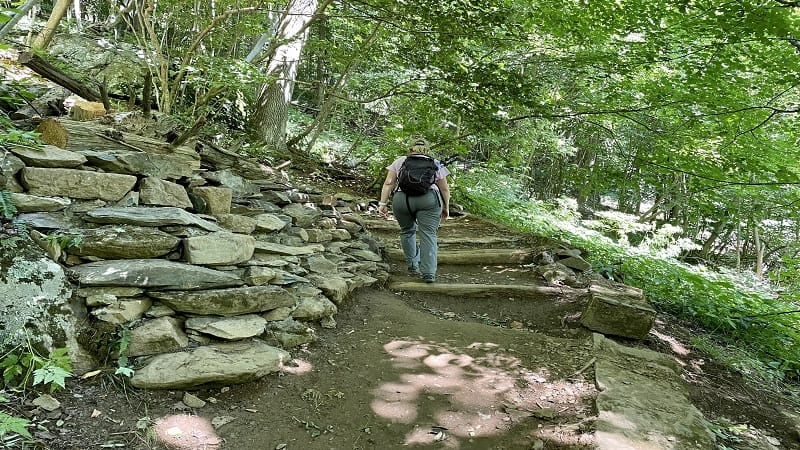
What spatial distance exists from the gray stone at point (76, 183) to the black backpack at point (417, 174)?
2790mm

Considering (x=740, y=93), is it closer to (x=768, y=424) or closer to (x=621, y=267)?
(x=621, y=267)

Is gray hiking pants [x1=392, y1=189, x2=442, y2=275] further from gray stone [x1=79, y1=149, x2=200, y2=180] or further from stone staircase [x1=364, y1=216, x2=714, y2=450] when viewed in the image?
gray stone [x1=79, y1=149, x2=200, y2=180]

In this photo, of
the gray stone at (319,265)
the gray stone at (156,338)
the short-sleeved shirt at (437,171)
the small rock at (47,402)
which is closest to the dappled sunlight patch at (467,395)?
the gray stone at (319,265)

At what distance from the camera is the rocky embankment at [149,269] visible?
9.41 ft

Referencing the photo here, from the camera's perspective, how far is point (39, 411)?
7.87ft

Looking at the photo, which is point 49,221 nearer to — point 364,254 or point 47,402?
point 47,402

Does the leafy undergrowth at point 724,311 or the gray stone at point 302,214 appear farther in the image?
the gray stone at point 302,214

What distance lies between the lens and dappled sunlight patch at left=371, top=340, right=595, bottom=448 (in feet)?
Result: 9.68

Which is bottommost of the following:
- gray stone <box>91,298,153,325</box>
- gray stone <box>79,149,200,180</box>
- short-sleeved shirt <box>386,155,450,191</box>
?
gray stone <box>91,298,153,325</box>

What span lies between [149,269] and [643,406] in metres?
3.63

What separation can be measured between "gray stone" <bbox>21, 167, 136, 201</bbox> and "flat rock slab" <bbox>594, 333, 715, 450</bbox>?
3.99 metres

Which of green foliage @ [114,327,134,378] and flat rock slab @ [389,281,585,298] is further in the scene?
flat rock slab @ [389,281,585,298]

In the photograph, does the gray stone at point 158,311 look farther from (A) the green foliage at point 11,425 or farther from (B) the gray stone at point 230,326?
(A) the green foliage at point 11,425

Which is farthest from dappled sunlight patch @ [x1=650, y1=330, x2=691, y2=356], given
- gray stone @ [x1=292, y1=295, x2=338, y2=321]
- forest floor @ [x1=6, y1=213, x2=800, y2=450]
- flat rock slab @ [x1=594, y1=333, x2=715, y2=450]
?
gray stone @ [x1=292, y1=295, x2=338, y2=321]
